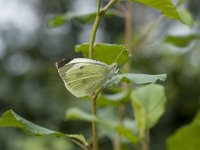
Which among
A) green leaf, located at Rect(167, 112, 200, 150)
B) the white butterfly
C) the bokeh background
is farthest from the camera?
the bokeh background

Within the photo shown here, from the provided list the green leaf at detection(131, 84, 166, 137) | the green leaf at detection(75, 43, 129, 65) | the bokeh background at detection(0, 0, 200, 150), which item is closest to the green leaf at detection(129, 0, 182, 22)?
the green leaf at detection(75, 43, 129, 65)

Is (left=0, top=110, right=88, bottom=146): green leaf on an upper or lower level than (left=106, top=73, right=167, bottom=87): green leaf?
lower

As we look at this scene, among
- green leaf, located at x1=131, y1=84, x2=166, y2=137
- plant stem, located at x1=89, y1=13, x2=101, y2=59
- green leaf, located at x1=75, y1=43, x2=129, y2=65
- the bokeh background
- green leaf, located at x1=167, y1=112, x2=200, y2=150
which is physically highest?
plant stem, located at x1=89, y1=13, x2=101, y2=59

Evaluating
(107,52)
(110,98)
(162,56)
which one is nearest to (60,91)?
(162,56)

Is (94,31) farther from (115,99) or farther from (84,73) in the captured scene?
(115,99)

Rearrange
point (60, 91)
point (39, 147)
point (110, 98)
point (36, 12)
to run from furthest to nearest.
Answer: point (36, 12) → point (60, 91) → point (39, 147) → point (110, 98)

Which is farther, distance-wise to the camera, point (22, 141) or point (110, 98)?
point (22, 141)

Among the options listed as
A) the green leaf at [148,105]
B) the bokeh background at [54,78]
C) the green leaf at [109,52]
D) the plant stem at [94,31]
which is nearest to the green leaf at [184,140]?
the green leaf at [148,105]

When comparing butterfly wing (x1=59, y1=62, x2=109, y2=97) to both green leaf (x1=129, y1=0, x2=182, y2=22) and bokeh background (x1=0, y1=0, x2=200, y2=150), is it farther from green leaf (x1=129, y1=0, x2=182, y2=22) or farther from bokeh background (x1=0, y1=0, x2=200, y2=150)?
bokeh background (x1=0, y1=0, x2=200, y2=150)

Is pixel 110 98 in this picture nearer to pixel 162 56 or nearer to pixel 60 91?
pixel 162 56
